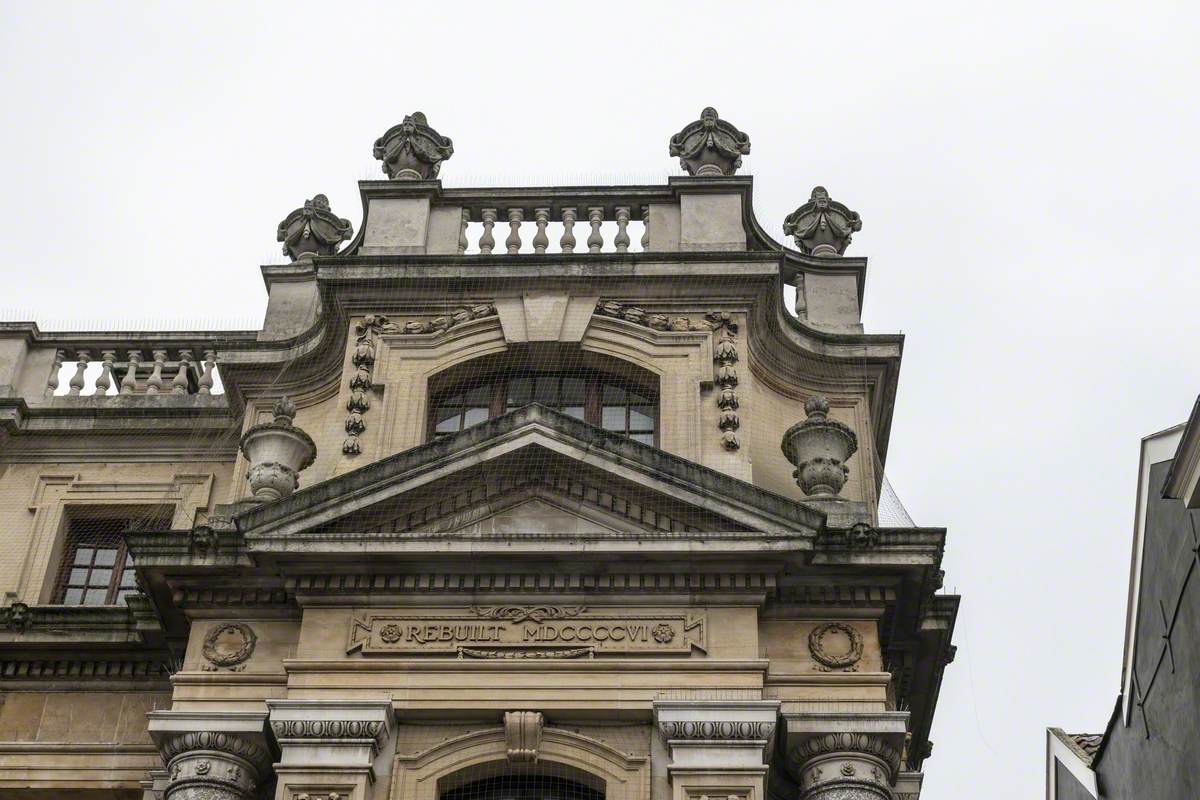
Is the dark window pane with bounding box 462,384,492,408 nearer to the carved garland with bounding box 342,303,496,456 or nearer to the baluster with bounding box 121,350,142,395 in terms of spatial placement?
the carved garland with bounding box 342,303,496,456

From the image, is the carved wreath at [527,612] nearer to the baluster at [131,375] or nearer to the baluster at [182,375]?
the baluster at [182,375]

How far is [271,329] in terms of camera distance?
25.2 meters

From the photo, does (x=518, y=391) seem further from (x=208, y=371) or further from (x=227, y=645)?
(x=227, y=645)

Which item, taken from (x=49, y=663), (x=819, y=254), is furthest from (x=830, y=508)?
(x=49, y=663)

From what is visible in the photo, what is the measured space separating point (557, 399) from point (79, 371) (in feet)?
21.6

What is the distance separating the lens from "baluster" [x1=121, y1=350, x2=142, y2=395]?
83.3 feet

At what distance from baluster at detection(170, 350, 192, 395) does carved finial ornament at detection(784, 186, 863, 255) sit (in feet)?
26.2

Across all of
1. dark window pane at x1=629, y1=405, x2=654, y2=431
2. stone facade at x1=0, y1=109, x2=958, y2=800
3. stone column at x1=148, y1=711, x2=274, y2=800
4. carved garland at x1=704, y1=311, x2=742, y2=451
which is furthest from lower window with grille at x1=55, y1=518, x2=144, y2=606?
carved garland at x1=704, y1=311, x2=742, y2=451

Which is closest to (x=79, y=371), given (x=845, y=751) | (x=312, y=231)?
(x=312, y=231)

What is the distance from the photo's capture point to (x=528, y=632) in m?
20.5

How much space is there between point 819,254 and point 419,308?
5.34 m

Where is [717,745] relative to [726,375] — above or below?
below

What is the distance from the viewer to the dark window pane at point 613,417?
2342 centimetres

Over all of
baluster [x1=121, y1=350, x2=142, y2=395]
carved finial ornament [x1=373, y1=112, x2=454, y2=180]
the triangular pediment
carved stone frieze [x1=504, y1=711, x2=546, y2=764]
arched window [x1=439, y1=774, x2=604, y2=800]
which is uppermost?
Result: carved finial ornament [x1=373, y1=112, x2=454, y2=180]
